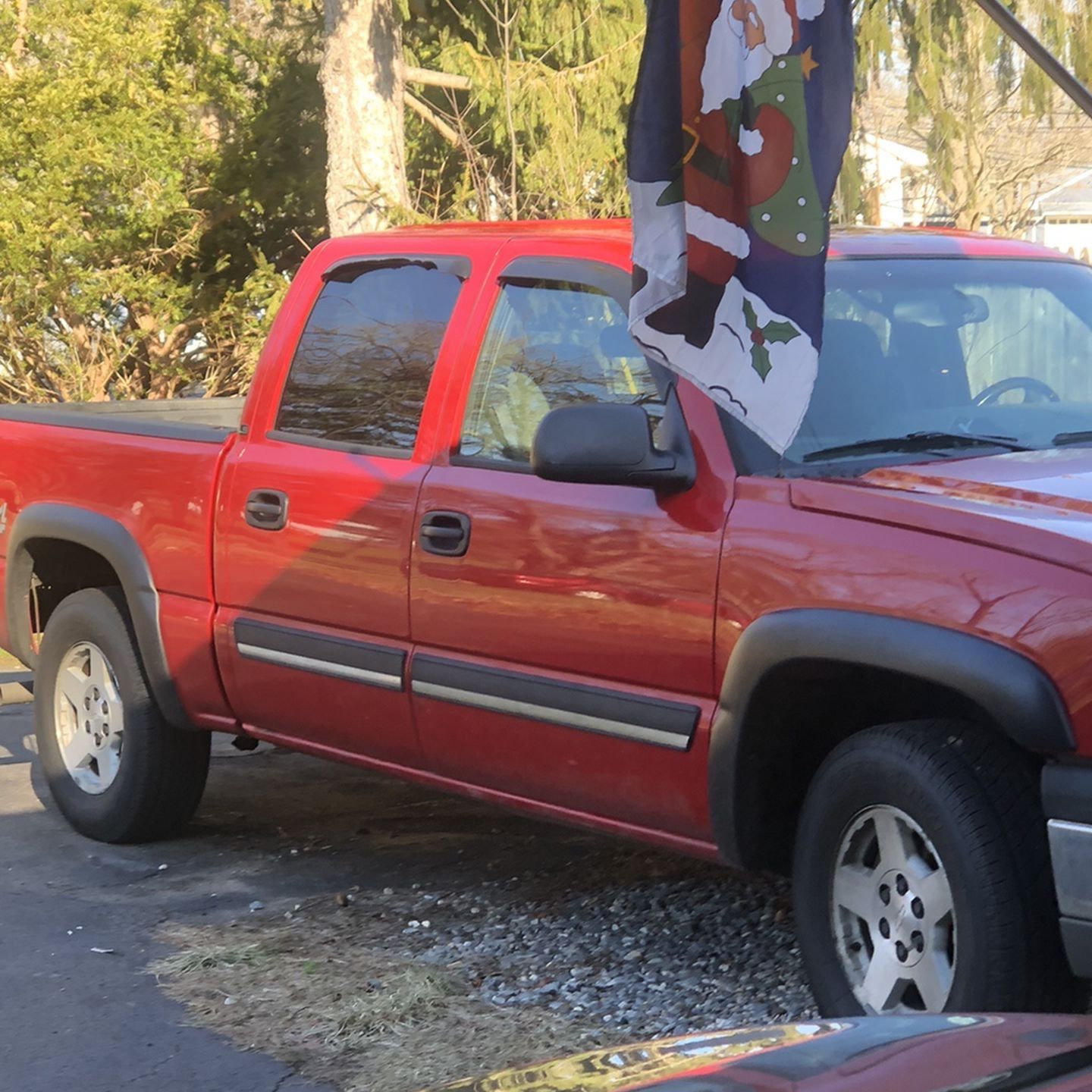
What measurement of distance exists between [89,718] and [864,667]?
3.37 m

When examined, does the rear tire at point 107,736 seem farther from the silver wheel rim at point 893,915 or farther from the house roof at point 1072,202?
the house roof at point 1072,202

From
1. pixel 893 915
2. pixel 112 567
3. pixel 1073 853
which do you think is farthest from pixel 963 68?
A: pixel 1073 853

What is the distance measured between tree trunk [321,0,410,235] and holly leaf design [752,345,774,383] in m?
9.34

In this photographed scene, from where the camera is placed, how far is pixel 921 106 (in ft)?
46.4

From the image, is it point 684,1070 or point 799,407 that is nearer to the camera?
point 684,1070

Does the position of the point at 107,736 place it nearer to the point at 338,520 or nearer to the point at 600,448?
the point at 338,520

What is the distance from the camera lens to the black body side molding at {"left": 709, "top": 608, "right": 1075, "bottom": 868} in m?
3.28

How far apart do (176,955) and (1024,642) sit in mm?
2685

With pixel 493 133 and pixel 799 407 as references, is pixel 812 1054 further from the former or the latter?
pixel 493 133

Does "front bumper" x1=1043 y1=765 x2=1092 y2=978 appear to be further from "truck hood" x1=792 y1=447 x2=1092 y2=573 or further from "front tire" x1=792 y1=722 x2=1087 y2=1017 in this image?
"truck hood" x1=792 y1=447 x2=1092 y2=573

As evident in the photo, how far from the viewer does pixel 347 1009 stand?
439 cm

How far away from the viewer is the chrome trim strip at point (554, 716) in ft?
13.3

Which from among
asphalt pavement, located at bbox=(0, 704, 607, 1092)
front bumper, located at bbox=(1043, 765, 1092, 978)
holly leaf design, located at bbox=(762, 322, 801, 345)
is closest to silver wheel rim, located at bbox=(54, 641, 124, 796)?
asphalt pavement, located at bbox=(0, 704, 607, 1092)

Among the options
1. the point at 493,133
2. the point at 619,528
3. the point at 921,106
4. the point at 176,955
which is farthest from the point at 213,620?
the point at 921,106
